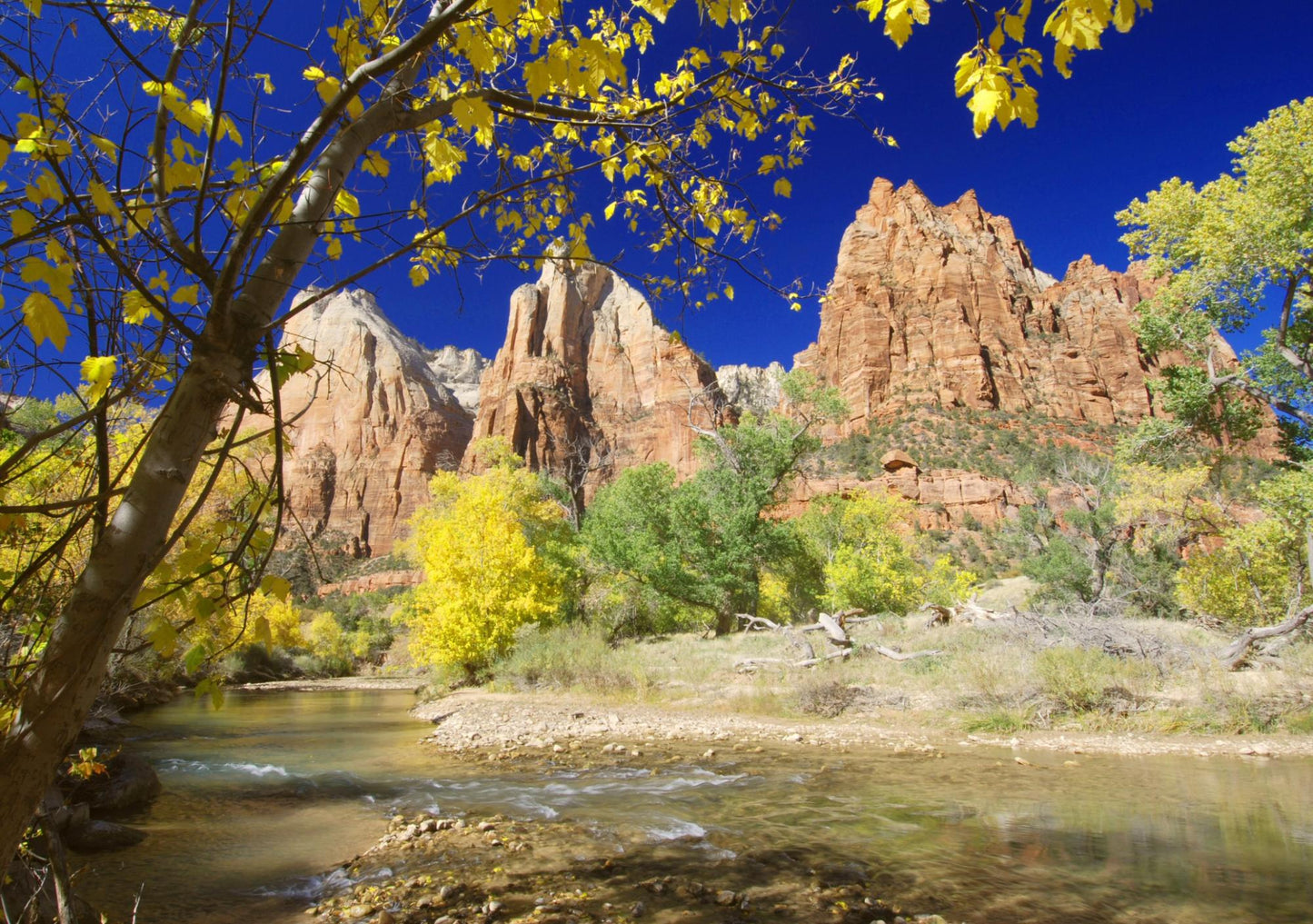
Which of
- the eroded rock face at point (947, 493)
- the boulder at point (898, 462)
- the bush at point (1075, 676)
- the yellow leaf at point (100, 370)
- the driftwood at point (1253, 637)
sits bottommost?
the bush at point (1075, 676)

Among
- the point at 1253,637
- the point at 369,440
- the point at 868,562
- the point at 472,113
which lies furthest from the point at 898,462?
the point at 472,113

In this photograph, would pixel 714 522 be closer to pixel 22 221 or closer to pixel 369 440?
pixel 22 221

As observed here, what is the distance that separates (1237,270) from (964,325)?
86048 mm

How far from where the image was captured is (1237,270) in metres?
10.7

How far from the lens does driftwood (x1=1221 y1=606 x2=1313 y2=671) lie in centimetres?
1030

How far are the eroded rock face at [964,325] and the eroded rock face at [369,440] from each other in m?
52.9

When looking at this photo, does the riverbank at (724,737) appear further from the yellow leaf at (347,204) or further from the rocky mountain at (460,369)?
the rocky mountain at (460,369)

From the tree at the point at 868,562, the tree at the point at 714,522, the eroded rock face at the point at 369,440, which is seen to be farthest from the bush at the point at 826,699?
the eroded rock face at the point at 369,440

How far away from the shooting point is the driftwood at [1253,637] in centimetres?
1030

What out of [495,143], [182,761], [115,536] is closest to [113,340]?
[115,536]

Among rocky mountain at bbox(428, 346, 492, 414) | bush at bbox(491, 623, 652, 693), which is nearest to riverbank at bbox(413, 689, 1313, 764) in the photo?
bush at bbox(491, 623, 652, 693)

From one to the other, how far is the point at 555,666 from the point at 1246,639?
1300 centimetres

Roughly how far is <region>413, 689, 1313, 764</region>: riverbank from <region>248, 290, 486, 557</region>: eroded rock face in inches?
2825

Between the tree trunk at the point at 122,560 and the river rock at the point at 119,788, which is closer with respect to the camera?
the tree trunk at the point at 122,560
